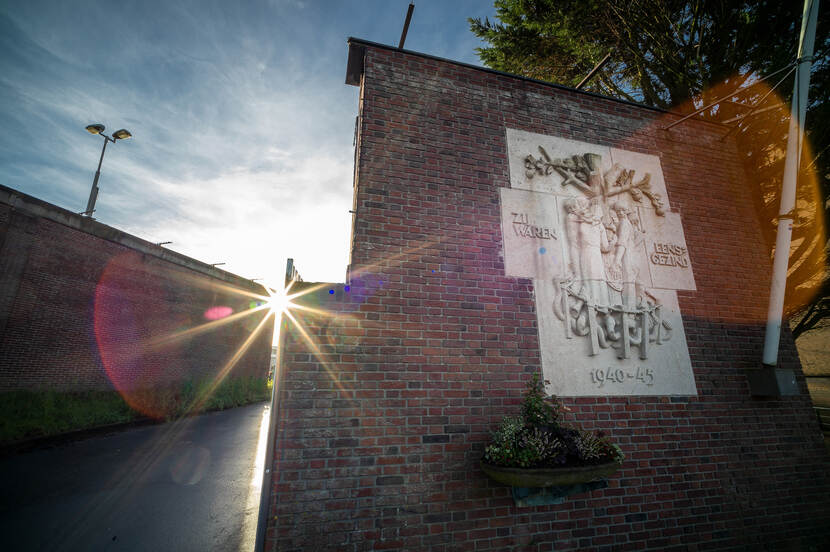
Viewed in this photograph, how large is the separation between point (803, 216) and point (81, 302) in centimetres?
2129

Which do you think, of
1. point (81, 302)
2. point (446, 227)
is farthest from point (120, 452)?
point (446, 227)

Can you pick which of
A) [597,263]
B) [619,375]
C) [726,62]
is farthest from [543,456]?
[726,62]

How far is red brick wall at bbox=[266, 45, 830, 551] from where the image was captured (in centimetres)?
308

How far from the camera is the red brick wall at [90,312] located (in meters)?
11.2

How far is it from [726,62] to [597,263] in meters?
5.88

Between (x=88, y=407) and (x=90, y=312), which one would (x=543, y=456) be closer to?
(x=88, y=407)

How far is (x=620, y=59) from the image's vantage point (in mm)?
7562

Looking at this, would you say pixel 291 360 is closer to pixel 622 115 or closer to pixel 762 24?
pixel 622 115

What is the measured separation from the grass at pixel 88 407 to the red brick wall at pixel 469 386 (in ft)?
38.7

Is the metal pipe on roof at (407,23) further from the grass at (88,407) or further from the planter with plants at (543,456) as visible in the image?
the grass at (88,407)

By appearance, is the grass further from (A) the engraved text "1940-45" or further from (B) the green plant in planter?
(A) the engraved text "1940-45"

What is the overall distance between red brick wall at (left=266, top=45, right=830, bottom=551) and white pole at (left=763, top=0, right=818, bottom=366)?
1.07ft

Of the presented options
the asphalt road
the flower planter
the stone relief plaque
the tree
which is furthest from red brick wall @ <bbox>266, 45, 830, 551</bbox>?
the asphalt road

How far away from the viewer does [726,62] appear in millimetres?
6520
